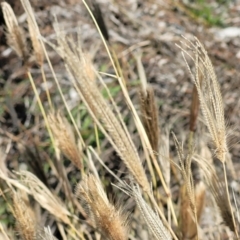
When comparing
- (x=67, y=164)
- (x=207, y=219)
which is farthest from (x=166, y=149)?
(x=67, y=164)

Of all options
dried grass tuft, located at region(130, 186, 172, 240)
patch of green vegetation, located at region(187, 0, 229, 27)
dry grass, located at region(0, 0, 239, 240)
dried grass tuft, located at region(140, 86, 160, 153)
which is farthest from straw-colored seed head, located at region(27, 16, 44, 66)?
patch of green vegetation, located at region(187, 0, 229, 27)

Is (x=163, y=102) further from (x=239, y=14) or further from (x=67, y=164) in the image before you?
(x=239, y=14)

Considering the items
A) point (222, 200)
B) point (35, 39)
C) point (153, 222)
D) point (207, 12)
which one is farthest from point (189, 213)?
point (207, 12)

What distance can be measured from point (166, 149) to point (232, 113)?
0.76m

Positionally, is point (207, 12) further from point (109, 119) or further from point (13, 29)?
point (109, 119)

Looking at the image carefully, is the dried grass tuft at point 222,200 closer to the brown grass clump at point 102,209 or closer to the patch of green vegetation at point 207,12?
the brown grass clump at point 102,209

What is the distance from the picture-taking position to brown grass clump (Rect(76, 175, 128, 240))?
1.04 meters

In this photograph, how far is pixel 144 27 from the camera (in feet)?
8.13

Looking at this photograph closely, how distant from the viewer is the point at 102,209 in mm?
1046

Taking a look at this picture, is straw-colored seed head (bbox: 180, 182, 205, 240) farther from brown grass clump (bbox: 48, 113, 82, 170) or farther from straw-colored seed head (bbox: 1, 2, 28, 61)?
straw-colored seed head (bbox: 1, 2, 28, 61)

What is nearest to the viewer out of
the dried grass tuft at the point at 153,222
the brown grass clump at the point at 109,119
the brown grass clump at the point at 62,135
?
the dried grass tuft at the point at 153,222

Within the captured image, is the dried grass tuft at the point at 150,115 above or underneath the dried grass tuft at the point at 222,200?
above

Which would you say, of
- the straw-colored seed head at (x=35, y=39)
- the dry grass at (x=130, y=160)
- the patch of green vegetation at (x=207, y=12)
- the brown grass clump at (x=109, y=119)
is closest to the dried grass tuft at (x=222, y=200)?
the dry grass at (x=130, y=160)

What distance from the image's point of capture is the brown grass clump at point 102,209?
3.41 feet
